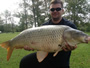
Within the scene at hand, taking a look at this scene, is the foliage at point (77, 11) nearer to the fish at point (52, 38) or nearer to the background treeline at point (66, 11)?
the background treeline at point (66, 11)

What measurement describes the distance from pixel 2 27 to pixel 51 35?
6186 cm

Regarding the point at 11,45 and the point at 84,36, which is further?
the point at 11,45

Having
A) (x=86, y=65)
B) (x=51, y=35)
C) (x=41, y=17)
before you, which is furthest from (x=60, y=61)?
(x=41, y=17)

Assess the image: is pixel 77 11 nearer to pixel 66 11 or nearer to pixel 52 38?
pixel 66 11

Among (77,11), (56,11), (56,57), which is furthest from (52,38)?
(77,11)

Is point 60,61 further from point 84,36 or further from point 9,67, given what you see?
point 9,67

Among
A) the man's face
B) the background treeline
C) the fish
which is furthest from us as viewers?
the background treeline

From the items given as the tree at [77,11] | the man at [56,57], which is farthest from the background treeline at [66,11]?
the man at [56,57]

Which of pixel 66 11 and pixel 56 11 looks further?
pixel 66 11

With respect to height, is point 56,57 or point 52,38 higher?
point 52,38

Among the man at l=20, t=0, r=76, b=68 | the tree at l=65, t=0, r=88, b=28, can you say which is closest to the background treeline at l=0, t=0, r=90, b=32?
the tree at l=65, t=0, r=88, b=28

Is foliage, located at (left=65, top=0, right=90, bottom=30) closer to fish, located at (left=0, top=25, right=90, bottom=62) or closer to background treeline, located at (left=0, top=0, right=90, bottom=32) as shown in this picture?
background treeline, located at (left=0, top=0, right=90, bottom=32)

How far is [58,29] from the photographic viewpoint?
2.56 metres

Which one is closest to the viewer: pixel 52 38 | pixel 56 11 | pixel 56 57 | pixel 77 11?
pixel 52 38
